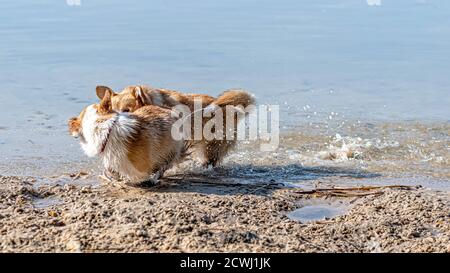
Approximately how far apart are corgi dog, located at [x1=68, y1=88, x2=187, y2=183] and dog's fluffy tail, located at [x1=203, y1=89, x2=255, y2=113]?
0.82 m

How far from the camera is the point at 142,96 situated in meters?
6.95

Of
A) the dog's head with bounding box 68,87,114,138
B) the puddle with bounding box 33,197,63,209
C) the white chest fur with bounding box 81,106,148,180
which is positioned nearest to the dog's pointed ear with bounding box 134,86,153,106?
the dog's head with bounding box 68,87,114,138

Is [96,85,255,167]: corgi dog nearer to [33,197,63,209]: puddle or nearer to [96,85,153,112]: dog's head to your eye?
[96,85,153,112]: dog's head

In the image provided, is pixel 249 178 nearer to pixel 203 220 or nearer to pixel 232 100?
pixel 232 100

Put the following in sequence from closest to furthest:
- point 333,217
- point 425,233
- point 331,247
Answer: point 331,247 < point 425,233 < point 333,217

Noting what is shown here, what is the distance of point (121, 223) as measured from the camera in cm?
504

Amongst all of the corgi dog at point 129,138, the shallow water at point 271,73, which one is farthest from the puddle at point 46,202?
the shallow water at point 271,73

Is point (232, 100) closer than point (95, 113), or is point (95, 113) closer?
point (95, 113)

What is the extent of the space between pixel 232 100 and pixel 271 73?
15.8ft

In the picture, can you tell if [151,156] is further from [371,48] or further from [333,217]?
[371,48]

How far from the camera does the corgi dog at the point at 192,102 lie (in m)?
6.94

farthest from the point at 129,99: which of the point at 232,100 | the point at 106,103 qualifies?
the point at 232,100
